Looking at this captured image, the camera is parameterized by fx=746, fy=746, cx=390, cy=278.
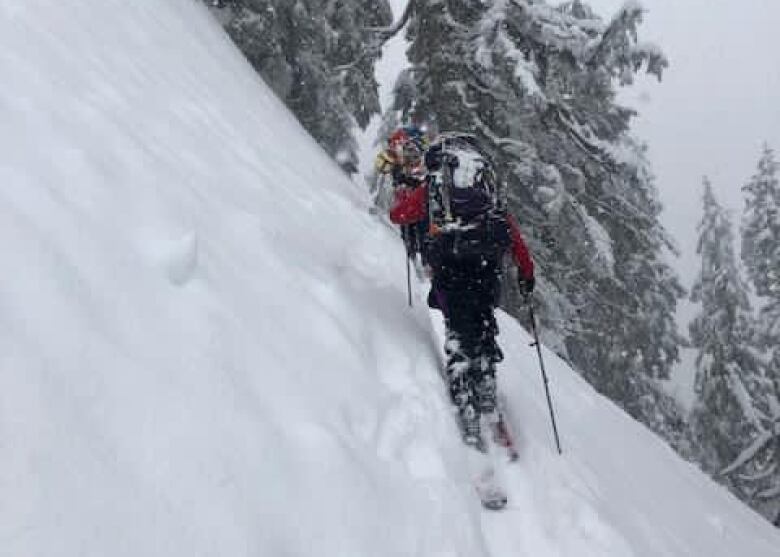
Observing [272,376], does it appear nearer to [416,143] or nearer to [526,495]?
[526,495]

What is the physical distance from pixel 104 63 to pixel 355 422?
436cm

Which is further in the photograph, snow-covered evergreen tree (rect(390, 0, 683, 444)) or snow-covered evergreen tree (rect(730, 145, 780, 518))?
snow-covered evergreen tree (rect(730, 145, 780, 518))

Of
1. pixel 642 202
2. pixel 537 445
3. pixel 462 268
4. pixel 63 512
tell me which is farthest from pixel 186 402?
pixel 642 202

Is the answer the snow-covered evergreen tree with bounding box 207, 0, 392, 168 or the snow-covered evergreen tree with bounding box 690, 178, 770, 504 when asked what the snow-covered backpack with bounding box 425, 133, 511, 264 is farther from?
the snow-covered evergreen tree with bounding box 690, 178, 770, 504

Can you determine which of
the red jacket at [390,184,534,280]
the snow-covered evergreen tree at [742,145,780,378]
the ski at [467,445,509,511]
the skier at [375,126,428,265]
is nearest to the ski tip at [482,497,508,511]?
the ski at [467,445,509,511]

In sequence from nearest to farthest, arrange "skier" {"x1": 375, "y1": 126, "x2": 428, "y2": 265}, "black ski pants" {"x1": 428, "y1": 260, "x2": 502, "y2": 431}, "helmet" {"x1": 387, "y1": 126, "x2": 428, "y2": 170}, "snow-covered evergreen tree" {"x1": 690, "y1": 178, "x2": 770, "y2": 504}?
1. "black ski pants" {"x1": 428, "y1": 260, "x2": 502, "y2": 431}
2. "skier" {"x1": 375, "y1": 126, "x2": 428, "y2": 265}
3. "helmet" {"x1": 387, "y1": 126, "x2": 428, "y2": 170}
4. "snow-covered evergreen tree" {"x1": 690, "y1": 178, "x2": 770, "y2": 504}

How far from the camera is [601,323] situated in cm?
1745

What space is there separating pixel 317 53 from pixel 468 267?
1347 cm

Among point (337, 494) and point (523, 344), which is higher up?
point (337, 494)

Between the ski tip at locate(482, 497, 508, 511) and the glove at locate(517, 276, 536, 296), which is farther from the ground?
the glove at locate(517, 276, 536, 296)

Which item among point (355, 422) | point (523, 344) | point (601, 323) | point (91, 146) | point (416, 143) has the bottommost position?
point (601, 323)

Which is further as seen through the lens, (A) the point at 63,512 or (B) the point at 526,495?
(B) the point at 526,495

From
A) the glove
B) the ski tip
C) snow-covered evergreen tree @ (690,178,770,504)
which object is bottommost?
snow-covered evergreen tree @ (690,178,770,504)

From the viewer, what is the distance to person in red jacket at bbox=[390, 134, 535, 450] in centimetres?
567
